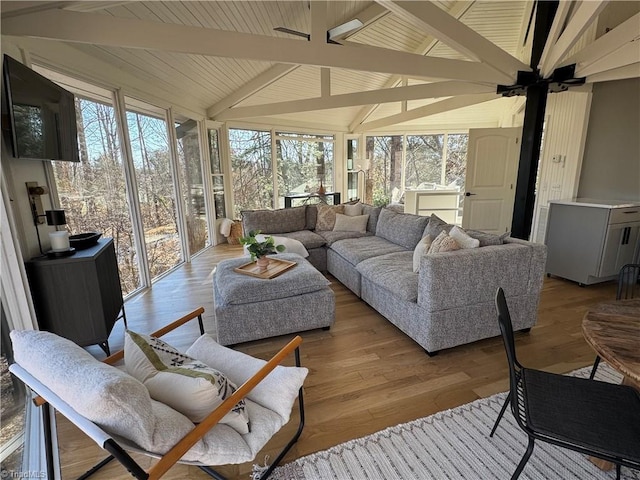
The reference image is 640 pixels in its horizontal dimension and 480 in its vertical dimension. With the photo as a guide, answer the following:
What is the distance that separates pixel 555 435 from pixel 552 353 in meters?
1.53

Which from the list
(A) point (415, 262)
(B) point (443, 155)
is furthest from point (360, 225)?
(B) point (443, 155)

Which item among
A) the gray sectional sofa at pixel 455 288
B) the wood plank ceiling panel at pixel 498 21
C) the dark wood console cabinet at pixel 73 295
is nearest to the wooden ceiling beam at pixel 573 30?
the wood plank ceiling panel at pixel 498 21

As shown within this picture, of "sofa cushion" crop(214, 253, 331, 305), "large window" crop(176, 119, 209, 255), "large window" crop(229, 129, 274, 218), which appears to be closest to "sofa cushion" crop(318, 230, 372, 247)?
"sofa cushion" crop(214, 253, 331, 305)

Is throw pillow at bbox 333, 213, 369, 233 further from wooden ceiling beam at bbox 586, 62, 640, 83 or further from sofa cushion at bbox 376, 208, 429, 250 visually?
wooden ceiling beam at bbox 586, 62, 640, 83

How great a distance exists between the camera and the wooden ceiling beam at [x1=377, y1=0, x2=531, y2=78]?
249 centimetres

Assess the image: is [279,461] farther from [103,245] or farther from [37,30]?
[37,30]

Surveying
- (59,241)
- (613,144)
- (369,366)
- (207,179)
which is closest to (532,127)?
(613,144)

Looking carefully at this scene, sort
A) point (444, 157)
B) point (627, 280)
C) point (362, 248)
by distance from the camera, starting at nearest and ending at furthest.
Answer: point (627, 280), point (362, 248), point (444, 157)

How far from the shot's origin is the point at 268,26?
359cm

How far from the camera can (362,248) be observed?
3561 mm

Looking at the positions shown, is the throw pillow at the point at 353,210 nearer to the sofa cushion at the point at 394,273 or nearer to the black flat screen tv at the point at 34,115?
the sofa cushion at the point at 394,273

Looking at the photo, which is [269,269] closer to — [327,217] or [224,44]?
[224,44]

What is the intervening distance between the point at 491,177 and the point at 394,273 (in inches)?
135

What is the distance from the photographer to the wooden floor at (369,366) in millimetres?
1618
